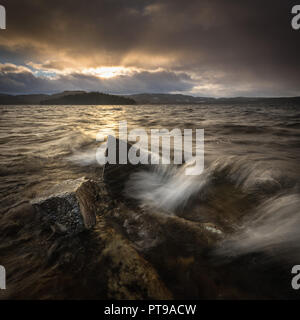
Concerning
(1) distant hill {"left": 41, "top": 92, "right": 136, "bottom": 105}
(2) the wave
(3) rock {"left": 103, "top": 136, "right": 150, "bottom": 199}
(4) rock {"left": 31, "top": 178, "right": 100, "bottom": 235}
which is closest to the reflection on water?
(2) the wave

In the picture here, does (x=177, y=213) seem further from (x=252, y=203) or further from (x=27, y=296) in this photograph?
(x=27, y=296)

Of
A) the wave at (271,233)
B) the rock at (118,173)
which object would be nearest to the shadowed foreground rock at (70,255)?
the rock at (118,173)

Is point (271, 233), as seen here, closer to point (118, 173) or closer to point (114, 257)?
point (114, 257)

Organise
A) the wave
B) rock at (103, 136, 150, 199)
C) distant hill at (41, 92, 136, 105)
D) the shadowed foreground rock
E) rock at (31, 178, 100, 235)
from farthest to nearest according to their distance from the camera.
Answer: distant hill at (41, 92, 136, 105), rock at (103, 136, 150, 199), rock at (31, 178, 100, 235), the wave, the shadowed foreground rock

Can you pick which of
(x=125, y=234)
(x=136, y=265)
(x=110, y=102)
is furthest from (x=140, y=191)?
(x=110, y=102)

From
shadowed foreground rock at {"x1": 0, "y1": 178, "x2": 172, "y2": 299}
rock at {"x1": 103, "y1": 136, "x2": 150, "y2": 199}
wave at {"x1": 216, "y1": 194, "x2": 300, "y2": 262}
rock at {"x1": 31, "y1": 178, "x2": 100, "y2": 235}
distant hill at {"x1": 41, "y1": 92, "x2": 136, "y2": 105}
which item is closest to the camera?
shadowed foreground rock at {"x1": 0, "y1": 178, "x2": 172, "y2": 299}

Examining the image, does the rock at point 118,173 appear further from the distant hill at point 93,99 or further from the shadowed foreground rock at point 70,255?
the distant hill at point 93,99

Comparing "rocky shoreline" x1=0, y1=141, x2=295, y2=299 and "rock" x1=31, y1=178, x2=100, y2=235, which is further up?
"rock" x1=31, y1=178, x2=100, y2=235

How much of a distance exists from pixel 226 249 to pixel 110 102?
509 feet

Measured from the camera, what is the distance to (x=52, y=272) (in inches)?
56.5

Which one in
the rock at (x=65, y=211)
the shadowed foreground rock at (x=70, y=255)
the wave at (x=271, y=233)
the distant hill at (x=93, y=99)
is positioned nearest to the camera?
the shadowed foreground rock at (x=70, y=255)

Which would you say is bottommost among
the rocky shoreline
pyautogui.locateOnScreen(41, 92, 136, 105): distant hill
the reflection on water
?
the rocky shoreline

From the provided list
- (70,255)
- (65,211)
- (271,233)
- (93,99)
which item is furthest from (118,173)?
(93,99)

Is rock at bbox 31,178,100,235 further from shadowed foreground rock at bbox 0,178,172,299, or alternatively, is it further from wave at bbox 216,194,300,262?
wave at bbox 216,194,300,262
